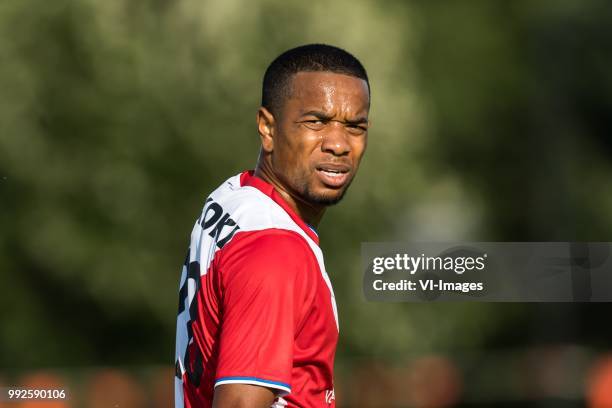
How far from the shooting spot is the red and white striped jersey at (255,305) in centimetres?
256

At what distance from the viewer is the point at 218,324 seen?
2.74 meters

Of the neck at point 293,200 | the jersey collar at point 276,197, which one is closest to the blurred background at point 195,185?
the neck at point 293,200

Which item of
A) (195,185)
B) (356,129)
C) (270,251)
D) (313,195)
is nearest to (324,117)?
(356,129)

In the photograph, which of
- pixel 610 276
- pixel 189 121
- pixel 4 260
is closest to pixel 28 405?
pixel 4 260

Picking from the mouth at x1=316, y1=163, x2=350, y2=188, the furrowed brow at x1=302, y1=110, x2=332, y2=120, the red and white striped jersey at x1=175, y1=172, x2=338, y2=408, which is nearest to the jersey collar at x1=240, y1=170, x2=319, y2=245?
the red and white striped jersey at x1=175, y1=172, x2=338, y2=408

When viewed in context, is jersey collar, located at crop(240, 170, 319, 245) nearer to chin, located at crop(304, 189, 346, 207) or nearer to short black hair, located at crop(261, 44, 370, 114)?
chin, located at crop(304, 189, 346, 207)

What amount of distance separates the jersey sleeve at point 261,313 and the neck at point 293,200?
511 millimetres

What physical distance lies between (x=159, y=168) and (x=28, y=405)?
10.6 feet

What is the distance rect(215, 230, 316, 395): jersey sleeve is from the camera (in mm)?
2547

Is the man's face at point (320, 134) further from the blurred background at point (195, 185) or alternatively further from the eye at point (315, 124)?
the blurred background at point (195, 185)

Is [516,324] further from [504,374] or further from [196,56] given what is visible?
[196,56]

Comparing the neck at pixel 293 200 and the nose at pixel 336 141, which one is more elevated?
the nose at pixel 336 141

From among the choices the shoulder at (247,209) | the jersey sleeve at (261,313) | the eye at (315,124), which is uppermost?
the eye at (315,124)

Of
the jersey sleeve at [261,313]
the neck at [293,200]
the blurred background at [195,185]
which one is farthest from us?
the blurred background at [195,185]
